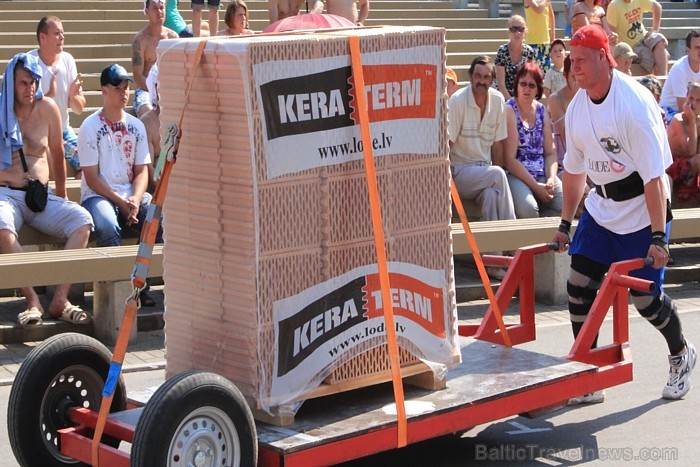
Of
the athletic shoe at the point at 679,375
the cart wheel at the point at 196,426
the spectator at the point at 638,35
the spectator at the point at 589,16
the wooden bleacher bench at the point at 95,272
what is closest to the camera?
the cart wheel at the point at 196,426

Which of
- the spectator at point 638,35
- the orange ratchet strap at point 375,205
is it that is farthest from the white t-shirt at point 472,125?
the spectator at point 638,35

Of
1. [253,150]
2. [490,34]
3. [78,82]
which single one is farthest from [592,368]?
[490,34]

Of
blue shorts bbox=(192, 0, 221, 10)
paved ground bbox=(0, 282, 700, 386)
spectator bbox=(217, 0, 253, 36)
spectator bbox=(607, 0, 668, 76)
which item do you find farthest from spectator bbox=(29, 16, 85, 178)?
spectator bbox=(607, 0, 668, 76)

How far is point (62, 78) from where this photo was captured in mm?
11156

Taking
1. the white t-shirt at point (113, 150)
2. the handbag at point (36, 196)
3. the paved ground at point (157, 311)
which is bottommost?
the paved ground at point (157, 311)

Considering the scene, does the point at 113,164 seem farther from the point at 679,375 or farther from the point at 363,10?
the point at 363,10

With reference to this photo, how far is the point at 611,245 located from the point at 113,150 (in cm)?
405

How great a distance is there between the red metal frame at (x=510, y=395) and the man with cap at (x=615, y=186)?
23cm

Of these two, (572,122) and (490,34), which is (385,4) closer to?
(490,34)

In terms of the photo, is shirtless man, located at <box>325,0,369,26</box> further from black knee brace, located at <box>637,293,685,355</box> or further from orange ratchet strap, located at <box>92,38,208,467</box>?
orange ratchet strap, located at <box>92,38,208,467</box>

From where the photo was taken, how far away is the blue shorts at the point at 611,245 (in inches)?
268

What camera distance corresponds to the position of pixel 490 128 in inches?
417

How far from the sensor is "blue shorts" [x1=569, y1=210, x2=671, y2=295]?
6797 millimetres

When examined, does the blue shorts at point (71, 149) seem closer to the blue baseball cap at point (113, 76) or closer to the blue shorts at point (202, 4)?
the blue baseball cap at point (113, 76)
